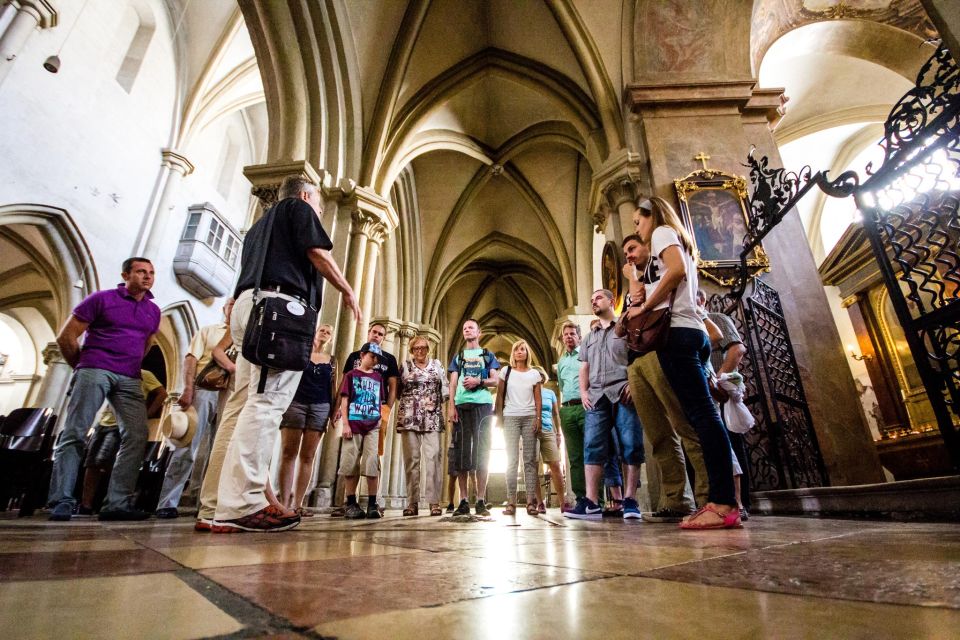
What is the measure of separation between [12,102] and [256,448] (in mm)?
9092

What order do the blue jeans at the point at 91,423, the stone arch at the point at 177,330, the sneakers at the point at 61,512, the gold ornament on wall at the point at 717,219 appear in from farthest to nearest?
the stone arch at the point at 177,330 → the gold ornament on wall at the point at 717,219 → the blue jeans at the point at 91,423 → the sneakers at the point at 61,512

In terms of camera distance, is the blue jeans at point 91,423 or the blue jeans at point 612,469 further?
the blue jeans at point 612,469

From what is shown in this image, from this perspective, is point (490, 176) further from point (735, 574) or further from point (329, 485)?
point (735, 574)

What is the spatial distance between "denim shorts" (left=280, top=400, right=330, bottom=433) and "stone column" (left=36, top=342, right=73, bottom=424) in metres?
8.47

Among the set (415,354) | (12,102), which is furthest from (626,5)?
(12,102)

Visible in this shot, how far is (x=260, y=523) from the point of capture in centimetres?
181

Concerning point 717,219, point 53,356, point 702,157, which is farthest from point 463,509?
point 53,356

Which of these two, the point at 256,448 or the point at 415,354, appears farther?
the point at 415,354

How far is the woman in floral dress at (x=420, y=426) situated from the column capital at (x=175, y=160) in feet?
31.5

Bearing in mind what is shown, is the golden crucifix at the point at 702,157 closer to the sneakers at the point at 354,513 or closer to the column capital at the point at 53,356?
the sneakers at the point at 354,513

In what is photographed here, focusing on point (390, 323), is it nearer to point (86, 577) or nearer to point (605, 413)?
point (605, 413)

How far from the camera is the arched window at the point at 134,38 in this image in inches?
374

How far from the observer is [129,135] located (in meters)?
9.48

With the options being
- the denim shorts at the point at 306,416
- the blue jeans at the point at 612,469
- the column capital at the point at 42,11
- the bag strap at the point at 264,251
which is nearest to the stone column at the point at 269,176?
the denim shorts at the point at 306,416
